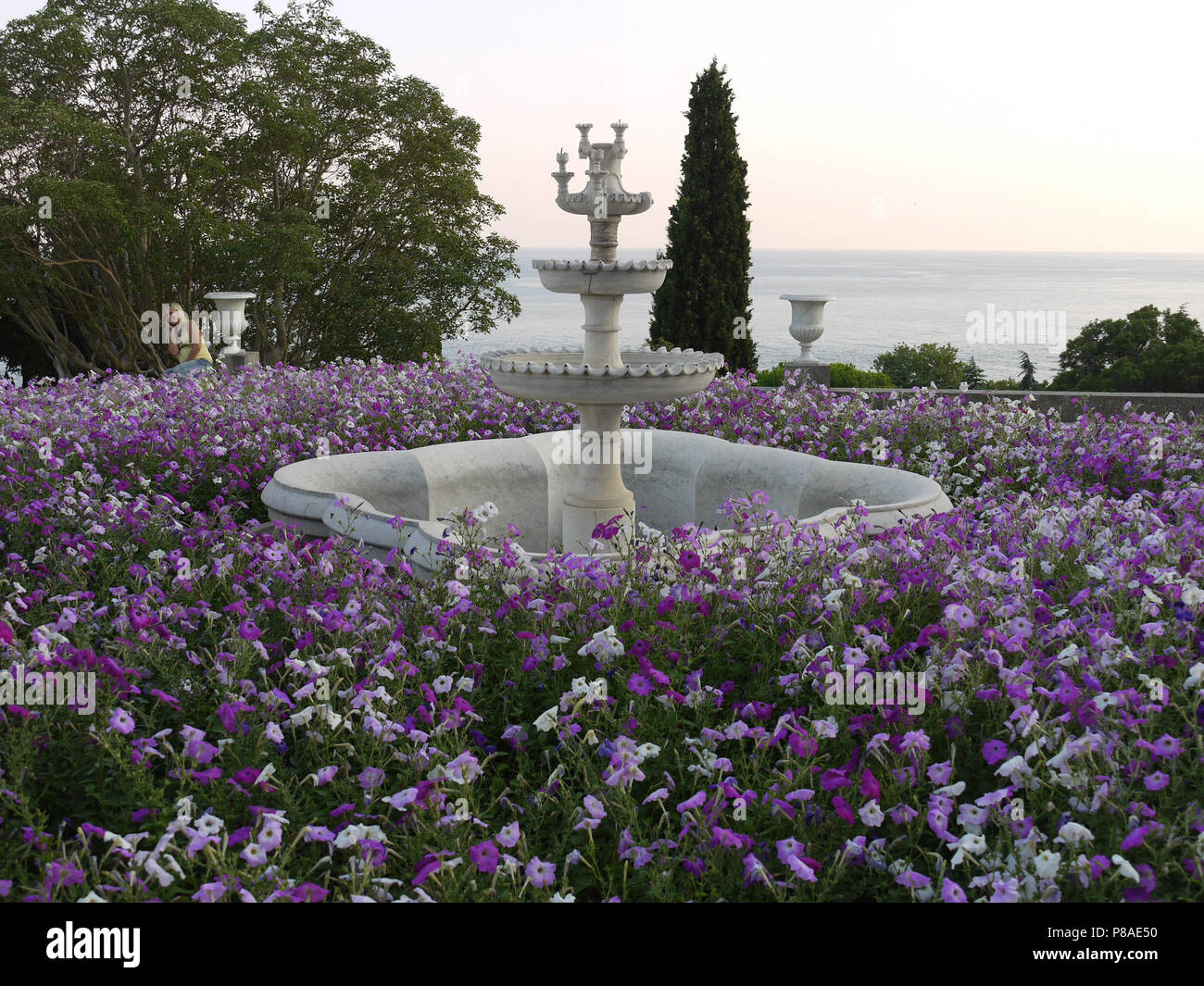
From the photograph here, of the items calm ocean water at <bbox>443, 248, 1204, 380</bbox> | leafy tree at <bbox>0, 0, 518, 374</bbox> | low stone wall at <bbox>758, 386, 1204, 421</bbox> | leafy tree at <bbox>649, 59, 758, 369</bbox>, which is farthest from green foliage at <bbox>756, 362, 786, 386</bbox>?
calm ocean water at <bbox>443, 248, 1204, 380</bbox>

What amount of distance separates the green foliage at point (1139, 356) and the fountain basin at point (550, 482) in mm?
15323

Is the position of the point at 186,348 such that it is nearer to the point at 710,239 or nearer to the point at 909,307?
the point at 710,239

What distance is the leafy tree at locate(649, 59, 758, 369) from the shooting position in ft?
55.9

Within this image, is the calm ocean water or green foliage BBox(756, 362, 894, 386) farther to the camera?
the calm ocean water

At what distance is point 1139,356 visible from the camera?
21.2 m

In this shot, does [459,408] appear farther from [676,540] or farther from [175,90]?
[175,90]

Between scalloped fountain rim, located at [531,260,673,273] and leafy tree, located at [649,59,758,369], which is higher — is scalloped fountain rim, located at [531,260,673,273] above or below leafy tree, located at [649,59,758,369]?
below

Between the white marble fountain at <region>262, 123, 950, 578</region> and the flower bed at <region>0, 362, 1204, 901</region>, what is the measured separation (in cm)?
49

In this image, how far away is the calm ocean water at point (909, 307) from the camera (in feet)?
221

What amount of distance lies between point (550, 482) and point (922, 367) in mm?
17329

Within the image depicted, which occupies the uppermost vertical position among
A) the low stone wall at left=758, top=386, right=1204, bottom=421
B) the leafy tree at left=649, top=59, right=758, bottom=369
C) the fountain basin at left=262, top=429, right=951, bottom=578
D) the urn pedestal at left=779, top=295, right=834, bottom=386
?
the leafy tree at left=649, top=59, right=758, bottom=369

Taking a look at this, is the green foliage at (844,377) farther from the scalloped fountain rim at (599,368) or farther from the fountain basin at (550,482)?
the scalloped fountain rim at (599,368)

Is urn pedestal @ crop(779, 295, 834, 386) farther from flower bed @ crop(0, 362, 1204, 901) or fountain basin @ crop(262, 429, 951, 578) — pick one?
flower bed @ crop(0, 362, 1204, 901)
